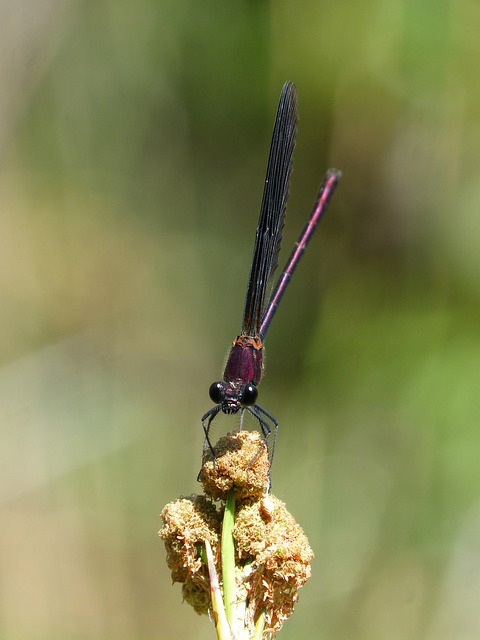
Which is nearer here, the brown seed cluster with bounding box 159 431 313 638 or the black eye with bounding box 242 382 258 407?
the brown seed cluster with bounding box 159 431 313 638

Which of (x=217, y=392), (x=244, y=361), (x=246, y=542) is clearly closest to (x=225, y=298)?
(x=244, y=361)

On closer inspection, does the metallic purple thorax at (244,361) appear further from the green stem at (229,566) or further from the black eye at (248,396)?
the green stem at (229,566)

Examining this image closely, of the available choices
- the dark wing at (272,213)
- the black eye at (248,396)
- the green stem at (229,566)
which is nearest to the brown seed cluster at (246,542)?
the green stem at (229,566)

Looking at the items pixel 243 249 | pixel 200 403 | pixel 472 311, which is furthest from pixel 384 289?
pixel 200 403

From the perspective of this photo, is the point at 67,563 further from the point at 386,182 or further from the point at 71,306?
the point at 386,182

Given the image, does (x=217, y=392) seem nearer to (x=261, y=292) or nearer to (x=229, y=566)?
(x=261, y=292)

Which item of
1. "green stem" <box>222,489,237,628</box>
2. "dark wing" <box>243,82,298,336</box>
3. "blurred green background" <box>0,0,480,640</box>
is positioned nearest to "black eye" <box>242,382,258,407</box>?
"dark wing" <box>243,82,298,336</box>

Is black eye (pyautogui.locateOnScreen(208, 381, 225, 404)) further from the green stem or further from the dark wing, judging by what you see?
the green stem
